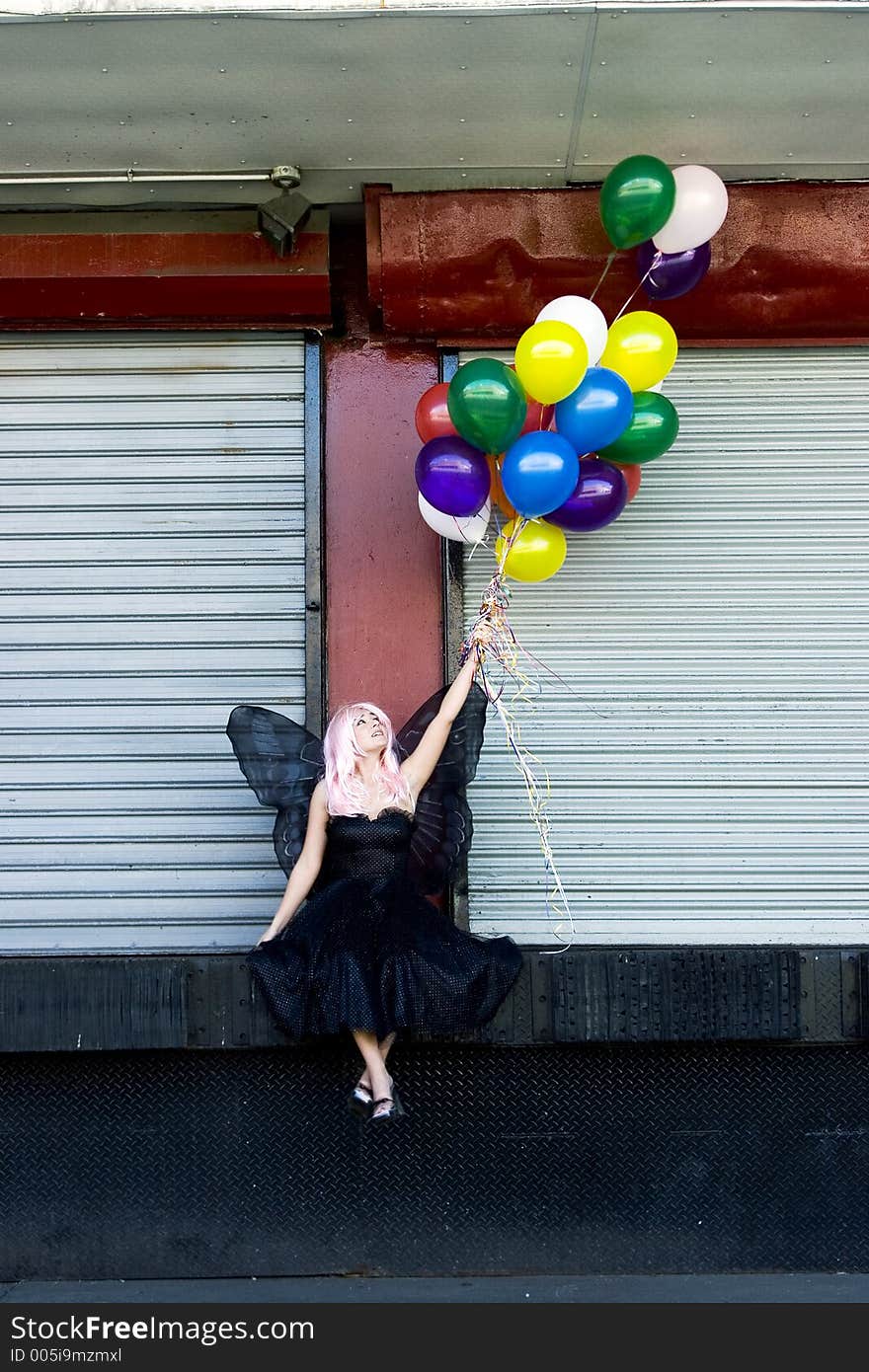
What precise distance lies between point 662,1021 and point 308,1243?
5.70 ft

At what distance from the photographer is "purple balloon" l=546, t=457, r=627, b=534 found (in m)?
4.82

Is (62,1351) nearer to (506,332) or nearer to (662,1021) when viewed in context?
(662,1021)

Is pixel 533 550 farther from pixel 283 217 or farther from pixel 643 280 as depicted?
pixel 283 217

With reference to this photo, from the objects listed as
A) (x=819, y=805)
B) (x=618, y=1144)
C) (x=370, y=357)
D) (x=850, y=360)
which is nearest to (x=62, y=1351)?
(x=618, y=1144)

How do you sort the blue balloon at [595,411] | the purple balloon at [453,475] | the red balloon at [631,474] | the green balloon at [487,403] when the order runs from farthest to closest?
1. the red balloon at [631,474]
2. the purple balloon at [453,475]
3. the blue balloon at [595,411]
4. the green balloon at [487,403]

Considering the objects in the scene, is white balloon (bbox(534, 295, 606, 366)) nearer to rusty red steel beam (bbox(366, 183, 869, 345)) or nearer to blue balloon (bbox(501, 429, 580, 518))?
blue balloon (bbox(501, 429, 580, 518))

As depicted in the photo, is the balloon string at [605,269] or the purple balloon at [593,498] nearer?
the purple balloon at [593,498]

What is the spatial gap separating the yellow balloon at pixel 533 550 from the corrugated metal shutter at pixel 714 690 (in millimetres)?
671

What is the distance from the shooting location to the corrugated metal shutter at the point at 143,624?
5473 mm

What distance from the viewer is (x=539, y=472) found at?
4.59 metres

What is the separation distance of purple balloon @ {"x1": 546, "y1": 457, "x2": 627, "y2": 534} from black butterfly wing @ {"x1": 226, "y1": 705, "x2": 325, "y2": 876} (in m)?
1.35

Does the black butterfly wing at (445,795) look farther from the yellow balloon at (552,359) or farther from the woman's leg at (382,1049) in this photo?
the yellow balloon at (552,359)

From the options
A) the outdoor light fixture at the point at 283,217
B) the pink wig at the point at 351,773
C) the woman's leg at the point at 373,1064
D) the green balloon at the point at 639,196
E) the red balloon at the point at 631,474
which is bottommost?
the woman's leg at the point at 373,1064

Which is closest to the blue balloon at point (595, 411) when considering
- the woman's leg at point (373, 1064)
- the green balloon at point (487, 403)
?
the green balloon at point (487, 403)
